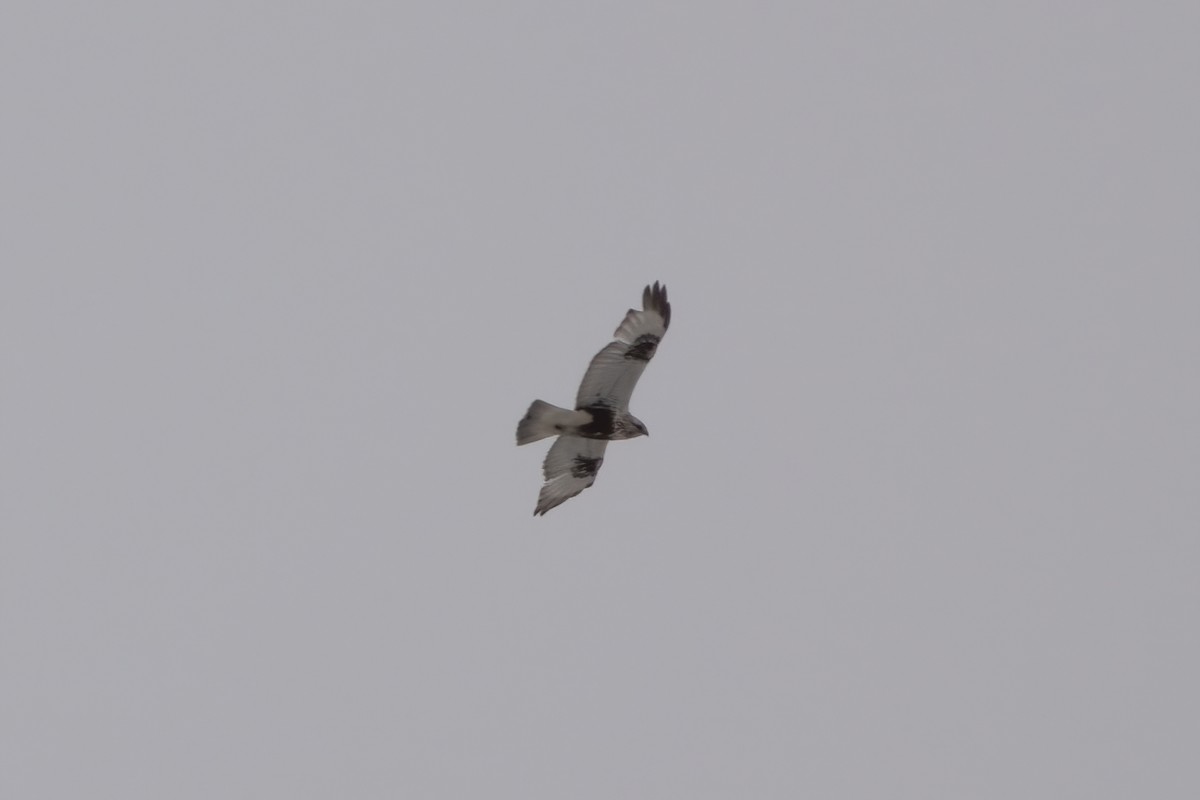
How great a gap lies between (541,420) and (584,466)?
1312 millimetres

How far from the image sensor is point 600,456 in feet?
77.5

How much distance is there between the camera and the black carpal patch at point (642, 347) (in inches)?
881

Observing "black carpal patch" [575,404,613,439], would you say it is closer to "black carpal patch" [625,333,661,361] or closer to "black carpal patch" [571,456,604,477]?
"black carpal patch" [571,456,604,477]

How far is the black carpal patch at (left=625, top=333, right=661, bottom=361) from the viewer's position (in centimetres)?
2238

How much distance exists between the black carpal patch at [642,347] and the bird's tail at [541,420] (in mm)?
1057

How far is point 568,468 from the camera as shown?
2362cm

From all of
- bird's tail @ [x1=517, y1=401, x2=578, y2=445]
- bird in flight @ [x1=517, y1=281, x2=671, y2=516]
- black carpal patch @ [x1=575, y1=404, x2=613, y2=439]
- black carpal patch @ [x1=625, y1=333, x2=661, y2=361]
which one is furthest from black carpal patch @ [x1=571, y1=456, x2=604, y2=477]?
black carpal patch @ [x1=625, y1=333, x2=661, y2=361]

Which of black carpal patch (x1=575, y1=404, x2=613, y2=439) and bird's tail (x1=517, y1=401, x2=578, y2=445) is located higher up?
black carpal patch (x1=575, y1=404, x2=613, y2=439)

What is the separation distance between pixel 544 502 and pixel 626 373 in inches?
89.9

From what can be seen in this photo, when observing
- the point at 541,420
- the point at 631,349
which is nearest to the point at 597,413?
the point at 541,420

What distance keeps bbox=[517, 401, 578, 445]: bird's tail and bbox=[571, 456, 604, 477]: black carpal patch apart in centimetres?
97

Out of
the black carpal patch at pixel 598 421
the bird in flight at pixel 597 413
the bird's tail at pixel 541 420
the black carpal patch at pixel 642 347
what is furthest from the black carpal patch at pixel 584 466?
the black carpal patch at pixel 642 347

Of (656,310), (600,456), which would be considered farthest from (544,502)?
(656,310)

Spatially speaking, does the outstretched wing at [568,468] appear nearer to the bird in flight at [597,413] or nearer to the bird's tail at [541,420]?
the bird in flight at [597,413]
